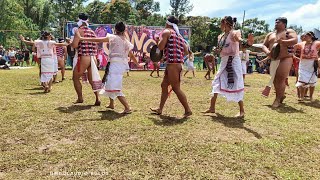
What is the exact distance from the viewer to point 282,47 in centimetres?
744

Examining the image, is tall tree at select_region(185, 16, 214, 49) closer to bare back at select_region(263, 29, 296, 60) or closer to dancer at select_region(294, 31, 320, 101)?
dancer at select_region(294, 31, 320, 101)

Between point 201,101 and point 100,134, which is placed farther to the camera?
point 201,101

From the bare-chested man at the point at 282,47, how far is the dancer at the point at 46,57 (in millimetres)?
5989

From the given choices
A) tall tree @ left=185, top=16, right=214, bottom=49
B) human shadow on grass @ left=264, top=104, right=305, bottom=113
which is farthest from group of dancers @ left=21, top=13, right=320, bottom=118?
tall tree @ left=185, top=16, right=214, bottom=49

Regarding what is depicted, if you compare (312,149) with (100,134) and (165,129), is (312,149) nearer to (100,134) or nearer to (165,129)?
(165,129)

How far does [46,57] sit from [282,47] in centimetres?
657

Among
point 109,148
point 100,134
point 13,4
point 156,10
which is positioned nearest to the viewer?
point 109,148

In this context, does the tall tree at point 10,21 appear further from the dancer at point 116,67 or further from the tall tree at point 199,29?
the dancer at point 116,67

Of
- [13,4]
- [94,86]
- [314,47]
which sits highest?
[13,4]

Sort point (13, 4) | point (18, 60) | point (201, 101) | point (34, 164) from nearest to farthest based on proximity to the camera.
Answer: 1. point (34, 164)
2. point (201, 101)
3. point (18, 60)
4. point (13, 4)

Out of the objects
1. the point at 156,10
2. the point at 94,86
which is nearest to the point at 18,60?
the point at 94,86

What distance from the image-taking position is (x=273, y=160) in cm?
400

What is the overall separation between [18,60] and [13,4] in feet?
48.3

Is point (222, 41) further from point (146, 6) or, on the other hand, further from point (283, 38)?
point (146, 6)
